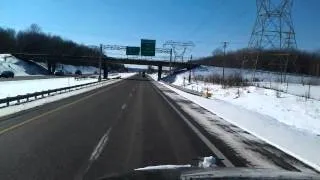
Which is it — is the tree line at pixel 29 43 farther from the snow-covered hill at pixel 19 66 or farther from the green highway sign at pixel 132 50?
the green highway sign at pixel 132 50

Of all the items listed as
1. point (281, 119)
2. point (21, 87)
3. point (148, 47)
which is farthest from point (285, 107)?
point (148, 47)

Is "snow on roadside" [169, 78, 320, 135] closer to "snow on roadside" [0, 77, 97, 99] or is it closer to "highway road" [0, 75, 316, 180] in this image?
"highway road" [0, 75, 316, 180]

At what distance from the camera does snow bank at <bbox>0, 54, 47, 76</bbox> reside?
393ft

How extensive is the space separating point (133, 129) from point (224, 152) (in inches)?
196

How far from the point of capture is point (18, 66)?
128750 mm

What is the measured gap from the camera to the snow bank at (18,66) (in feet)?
393

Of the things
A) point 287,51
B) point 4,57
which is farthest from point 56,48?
point 287,51

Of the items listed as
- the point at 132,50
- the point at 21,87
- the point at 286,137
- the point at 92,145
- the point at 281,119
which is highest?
the point at 132,50

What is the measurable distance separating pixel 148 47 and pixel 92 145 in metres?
86.0

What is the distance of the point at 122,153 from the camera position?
1131cm

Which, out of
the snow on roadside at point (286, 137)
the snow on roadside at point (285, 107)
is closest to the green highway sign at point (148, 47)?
the snow on roadside at point (285, 107)

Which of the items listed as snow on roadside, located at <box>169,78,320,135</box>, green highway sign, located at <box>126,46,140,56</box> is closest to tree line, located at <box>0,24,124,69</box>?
green highway sign, located at <box>126,46,140,56</box>

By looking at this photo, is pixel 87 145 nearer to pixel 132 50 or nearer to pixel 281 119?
pixel 281 119

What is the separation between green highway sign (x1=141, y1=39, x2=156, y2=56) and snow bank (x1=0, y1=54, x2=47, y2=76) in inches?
1356
